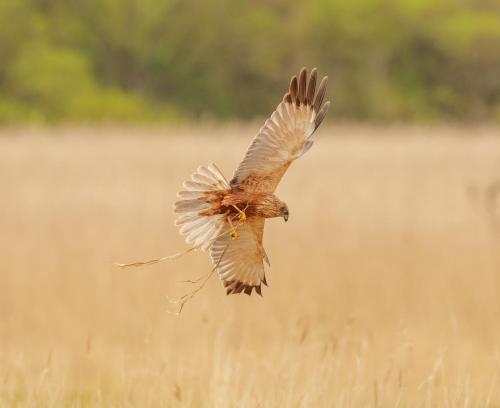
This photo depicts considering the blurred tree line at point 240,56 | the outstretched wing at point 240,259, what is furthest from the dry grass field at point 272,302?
the blurred tree line at point 240,56

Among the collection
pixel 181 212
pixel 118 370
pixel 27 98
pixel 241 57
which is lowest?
pixel 118 370

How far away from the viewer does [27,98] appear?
32625 mm

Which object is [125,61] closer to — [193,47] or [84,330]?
[193,47]

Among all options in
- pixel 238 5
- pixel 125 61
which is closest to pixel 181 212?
pixel 125 61

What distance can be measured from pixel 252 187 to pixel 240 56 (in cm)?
3480

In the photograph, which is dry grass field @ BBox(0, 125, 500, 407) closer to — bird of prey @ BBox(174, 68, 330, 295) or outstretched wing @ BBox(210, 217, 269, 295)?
outstretched wing @ BBox(210, 217, 269, 295)

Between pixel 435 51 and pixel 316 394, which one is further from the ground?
pixel 435 51

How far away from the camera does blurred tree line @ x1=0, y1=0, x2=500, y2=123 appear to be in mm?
32969

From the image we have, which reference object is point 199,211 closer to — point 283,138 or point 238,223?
point 238,223

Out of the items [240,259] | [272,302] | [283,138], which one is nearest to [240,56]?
[272,302]

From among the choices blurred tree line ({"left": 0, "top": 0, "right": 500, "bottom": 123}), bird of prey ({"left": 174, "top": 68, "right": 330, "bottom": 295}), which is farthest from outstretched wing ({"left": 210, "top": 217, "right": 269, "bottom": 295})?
blurred tree line ({"left": 0, "top": 0, "right": 500, "bottom": 123})

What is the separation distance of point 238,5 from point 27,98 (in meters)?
8.88

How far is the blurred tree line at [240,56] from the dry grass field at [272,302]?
2030cm

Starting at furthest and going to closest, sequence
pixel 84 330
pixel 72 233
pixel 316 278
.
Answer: pixel 72 233, pixel 316 278, pixel 84 330
